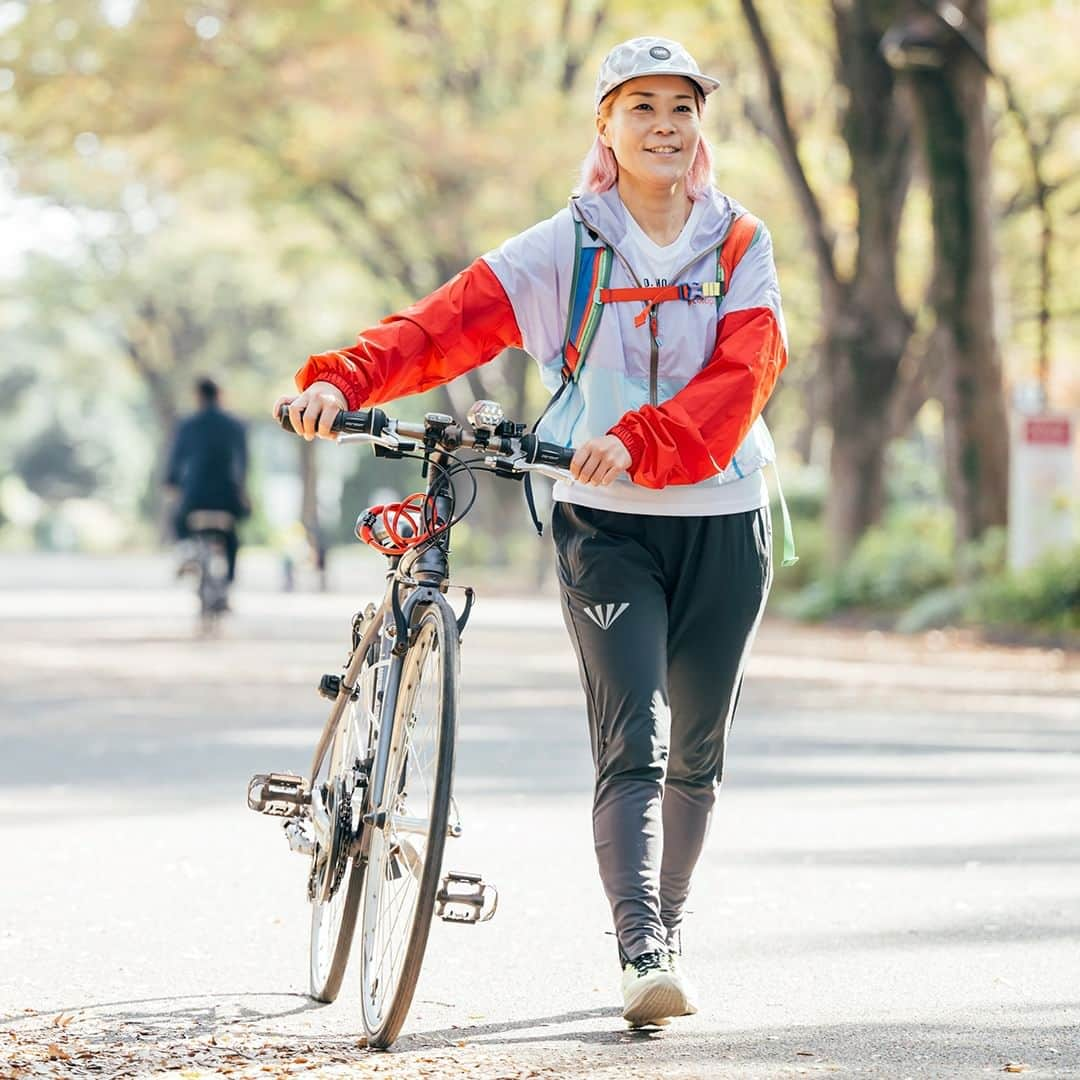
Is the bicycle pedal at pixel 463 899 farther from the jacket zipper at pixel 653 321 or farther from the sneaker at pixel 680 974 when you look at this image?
the jacket zipper at pixel 653 321

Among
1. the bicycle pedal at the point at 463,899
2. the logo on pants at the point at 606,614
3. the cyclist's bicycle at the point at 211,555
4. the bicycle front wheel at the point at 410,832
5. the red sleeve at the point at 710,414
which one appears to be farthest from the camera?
the cyclist's bicycle at the point at 211,555

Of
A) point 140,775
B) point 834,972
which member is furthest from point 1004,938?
point 140,775

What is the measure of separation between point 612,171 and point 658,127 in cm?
17

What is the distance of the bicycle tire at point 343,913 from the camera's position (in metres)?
Answer: 4.63

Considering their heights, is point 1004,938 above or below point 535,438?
below

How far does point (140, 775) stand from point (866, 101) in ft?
49.6

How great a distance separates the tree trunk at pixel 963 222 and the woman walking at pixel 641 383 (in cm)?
1546

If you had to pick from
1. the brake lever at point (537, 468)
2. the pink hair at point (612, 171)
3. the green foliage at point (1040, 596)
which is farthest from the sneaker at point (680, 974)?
the green foliage at point (1040, 596)

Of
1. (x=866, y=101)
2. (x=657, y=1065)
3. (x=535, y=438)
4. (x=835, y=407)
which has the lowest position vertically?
(x=657, y=1065)

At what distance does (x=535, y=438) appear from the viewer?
171 inches

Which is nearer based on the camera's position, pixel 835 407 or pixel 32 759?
pixel 32 759

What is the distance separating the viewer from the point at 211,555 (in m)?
17.7

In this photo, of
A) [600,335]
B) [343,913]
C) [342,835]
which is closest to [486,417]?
[600,335]

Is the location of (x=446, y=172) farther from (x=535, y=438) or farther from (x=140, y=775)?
(x=535, y=438)
